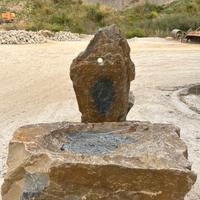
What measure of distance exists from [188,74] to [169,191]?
10.4 m

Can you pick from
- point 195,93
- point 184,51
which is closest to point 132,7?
point 184,51

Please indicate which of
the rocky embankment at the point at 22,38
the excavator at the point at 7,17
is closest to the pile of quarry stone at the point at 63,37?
the rocky embankment at the point at 22,38

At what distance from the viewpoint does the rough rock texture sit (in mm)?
3969

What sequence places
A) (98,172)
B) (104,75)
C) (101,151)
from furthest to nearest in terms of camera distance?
1. (104,75)
2. (101,151)
3. (98,172)

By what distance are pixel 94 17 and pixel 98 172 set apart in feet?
100.0

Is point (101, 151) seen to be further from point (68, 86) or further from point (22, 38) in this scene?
point (22, 38)

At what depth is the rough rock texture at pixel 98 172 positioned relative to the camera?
3.97m

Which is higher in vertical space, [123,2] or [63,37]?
[63,37]

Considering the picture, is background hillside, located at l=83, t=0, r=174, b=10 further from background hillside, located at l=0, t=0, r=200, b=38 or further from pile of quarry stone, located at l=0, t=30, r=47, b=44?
pile of quarry stone, located at l=0, t=30, r=47, b=44

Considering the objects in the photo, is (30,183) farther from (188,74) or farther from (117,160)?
(188,74)

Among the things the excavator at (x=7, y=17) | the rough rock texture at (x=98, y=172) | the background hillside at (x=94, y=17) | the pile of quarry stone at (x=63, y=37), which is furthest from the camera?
the excavator at (x=7, y=17)

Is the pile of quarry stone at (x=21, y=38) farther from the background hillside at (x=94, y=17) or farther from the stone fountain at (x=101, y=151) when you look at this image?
the stone fountain at (x=101, y=151)

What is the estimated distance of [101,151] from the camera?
4633 mm

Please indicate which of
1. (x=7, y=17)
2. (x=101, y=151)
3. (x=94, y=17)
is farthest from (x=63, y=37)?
(x=101, y=151)
